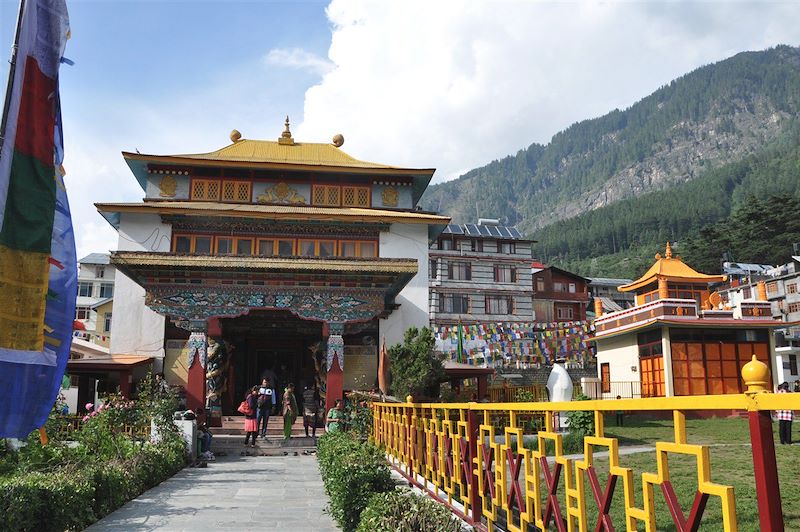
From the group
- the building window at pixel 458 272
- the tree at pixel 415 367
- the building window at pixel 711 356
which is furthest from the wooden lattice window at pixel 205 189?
the building window at pixel 458 272

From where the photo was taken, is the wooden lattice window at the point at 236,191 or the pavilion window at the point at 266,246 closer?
the pavilion window at the point at 266,246

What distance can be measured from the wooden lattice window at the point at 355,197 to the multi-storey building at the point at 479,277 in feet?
57.5

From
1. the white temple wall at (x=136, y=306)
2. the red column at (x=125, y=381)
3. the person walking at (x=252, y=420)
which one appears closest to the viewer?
the person walking at (x=252, y=420)

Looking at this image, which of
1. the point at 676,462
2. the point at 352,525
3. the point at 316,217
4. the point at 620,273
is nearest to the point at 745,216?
the point at 620,273

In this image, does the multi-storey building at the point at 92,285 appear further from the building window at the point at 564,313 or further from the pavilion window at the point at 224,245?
the pavilion window at the point at 224,245

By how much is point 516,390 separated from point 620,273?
2958 inches

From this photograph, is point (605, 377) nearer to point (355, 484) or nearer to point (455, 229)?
point (455, 229)

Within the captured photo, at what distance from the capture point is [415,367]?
56.3 ft

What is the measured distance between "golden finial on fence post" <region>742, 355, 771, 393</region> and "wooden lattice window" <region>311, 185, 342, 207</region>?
2414cm

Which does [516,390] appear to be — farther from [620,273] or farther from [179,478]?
[620,273]

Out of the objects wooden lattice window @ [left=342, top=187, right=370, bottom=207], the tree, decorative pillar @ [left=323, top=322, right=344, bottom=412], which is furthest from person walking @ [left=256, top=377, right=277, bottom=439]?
wooden lattice window @ [left=342, top=187, right=370, bottom=207]

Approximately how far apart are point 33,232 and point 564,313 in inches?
1930

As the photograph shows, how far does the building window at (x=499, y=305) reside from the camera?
43656 mm

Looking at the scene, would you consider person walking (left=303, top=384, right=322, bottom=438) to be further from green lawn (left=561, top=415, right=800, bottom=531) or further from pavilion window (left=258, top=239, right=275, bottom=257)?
green lawn (left=561, top=415, right=800, bottom=531)
